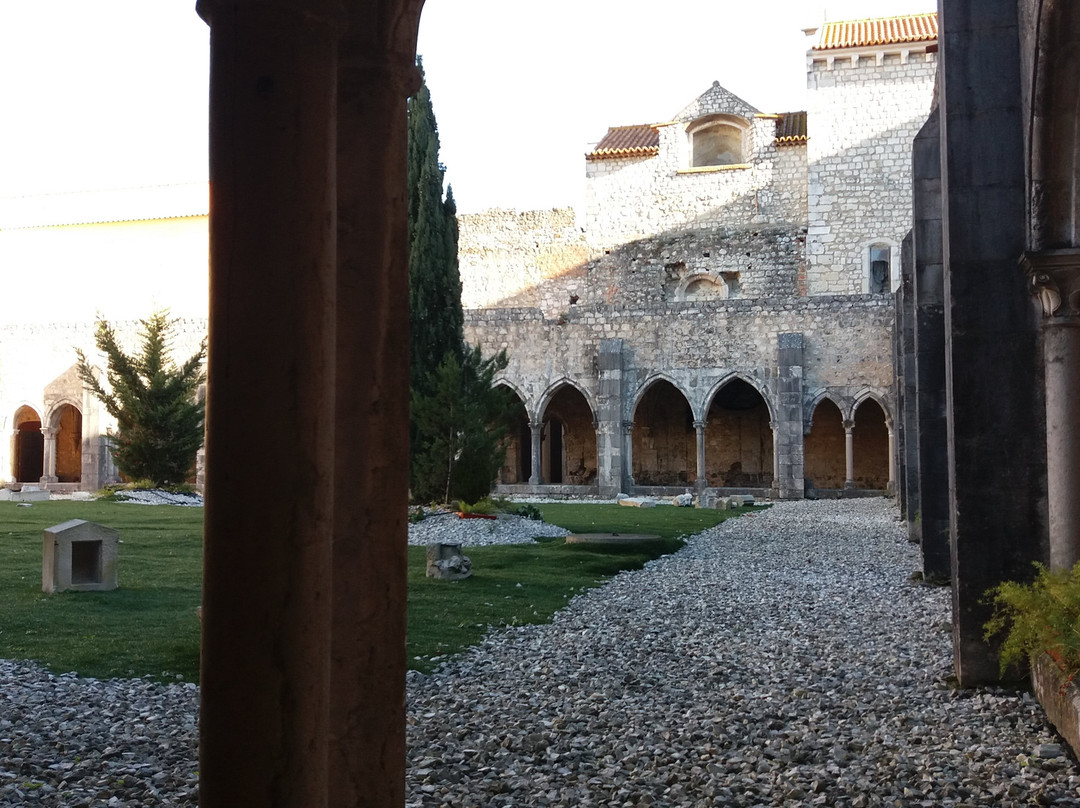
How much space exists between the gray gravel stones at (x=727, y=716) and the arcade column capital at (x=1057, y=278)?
1.58 meters

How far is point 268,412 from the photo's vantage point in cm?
172

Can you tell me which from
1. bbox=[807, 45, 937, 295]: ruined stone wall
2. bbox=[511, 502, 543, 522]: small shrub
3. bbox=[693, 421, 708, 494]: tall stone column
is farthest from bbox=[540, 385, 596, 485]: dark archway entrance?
bbox=[511, 502, 543, 522]: small shrub

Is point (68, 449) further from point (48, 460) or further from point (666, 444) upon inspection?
point (666, 444)

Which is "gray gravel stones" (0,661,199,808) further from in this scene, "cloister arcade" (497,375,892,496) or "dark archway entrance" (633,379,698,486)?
"dark archway entrance" (633,379,698,486)

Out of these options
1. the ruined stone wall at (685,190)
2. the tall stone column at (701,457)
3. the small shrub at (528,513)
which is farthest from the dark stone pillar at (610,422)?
the ruined stone wall at (685,190)

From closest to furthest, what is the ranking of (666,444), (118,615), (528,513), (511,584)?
1. (118,615)
2. (511,584)
3. (528,513)
4. (666,444)

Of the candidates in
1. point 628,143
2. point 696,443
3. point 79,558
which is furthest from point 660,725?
point 628,143

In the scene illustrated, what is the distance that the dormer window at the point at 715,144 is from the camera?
28234 mm

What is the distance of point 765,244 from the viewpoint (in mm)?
26516

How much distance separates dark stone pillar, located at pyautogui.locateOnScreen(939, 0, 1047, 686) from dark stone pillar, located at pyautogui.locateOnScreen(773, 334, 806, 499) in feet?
48.5

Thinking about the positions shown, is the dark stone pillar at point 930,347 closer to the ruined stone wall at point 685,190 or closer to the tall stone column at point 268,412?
the tall stone column at point 268,412

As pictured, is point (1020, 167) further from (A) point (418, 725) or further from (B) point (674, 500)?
(B) point (674, 500)

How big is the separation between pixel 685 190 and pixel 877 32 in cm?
610

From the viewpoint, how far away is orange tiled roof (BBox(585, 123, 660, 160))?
2806 centimetres
